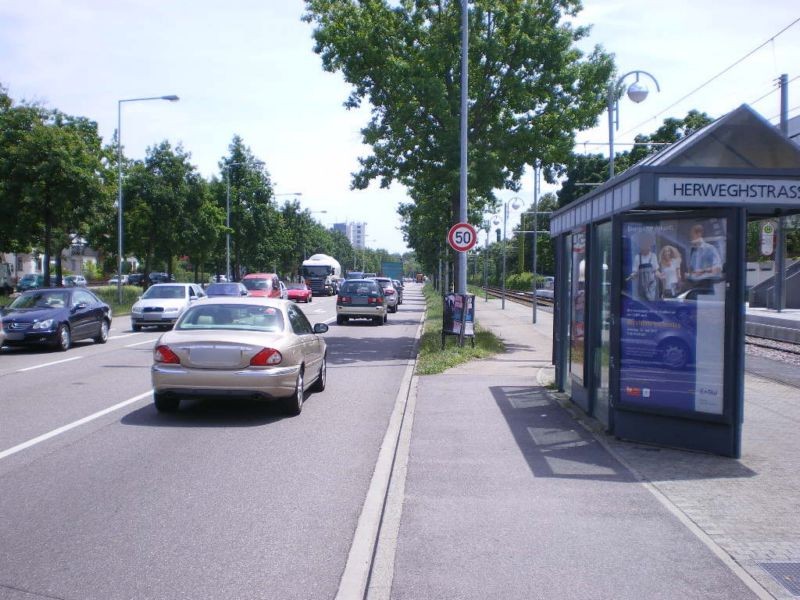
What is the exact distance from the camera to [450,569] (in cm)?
454

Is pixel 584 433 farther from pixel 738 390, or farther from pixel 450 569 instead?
pixel 450 569

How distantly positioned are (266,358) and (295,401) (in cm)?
85

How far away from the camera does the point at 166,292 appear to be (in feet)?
84.3

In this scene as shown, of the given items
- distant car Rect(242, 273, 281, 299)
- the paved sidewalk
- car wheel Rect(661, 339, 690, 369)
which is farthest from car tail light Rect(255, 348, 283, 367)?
distant car Rect(242, 273, 281, 299)

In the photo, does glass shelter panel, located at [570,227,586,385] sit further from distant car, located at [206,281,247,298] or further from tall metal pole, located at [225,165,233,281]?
tall metal pole, located at [225,165,233,281]

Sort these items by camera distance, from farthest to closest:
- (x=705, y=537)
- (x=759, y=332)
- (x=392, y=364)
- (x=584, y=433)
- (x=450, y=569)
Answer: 1. (x=759, y=332)
2. (x=392, y=364)
3. (x=584, y=433)
4. (x=705, y=537)
5. (x=450, y=569)

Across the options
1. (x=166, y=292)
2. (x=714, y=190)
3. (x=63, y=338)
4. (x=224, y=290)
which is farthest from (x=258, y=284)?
(x=714, y=190)

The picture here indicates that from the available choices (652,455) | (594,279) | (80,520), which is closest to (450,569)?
(80,520)

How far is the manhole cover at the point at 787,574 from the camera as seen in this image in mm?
4320

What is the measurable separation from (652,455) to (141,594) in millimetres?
4959

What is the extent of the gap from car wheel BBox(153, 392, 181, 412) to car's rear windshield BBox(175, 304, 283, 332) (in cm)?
84

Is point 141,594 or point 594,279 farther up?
point 594,279

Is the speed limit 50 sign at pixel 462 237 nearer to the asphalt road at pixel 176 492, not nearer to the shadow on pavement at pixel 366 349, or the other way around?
the shadow on pavement at pixel 366 349

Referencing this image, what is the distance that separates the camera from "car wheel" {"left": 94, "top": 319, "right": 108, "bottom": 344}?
19422 mm
